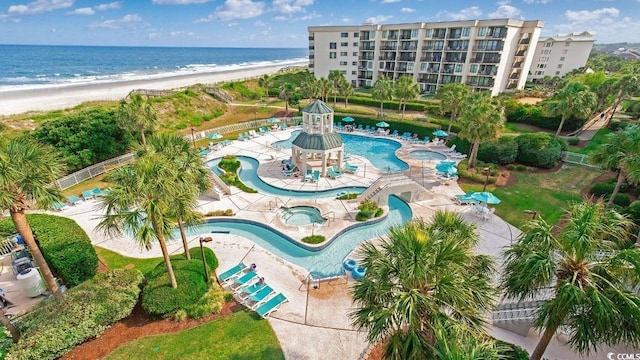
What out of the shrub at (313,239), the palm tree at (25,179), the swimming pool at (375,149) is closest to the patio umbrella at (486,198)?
the swimming pool at (375,149)

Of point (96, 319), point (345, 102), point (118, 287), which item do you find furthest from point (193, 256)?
point (345, 102)

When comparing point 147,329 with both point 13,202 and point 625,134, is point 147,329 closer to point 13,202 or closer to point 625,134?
point 13,202

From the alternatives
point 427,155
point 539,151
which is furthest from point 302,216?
point 539,151

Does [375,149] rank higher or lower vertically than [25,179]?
lower

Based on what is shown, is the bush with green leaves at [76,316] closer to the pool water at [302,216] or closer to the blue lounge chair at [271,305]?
the blue lounge chair at [271,305]

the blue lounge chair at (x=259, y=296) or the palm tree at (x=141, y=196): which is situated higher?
the palm tree at (x=141, y=196)

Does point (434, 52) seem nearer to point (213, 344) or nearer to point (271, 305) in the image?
point (271, 305)

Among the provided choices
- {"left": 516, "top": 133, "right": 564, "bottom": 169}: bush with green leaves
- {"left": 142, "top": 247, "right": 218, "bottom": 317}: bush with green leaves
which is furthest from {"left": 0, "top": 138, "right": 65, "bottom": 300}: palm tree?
{"left": 516, "top": 133, "right": 564, "bottom": 169}: bush with green leaves
